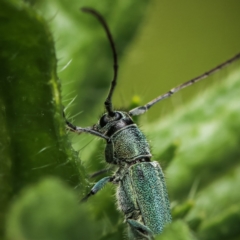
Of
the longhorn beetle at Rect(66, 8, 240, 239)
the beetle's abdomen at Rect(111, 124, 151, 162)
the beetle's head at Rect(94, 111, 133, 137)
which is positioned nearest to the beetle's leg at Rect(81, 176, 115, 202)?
the longhorn beetle at Rect(66, 8, 240, 239)

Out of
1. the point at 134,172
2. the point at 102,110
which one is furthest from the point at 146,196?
the point at 102,110

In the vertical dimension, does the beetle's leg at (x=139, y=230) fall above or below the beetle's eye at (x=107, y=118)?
below

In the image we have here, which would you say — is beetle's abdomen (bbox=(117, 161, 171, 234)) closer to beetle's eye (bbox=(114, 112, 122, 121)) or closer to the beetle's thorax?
the beetle's thorax

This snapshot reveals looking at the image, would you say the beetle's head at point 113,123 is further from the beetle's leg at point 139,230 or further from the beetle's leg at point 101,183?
the beetle's leg at point 139,230

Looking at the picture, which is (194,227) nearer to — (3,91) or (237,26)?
(3,91)

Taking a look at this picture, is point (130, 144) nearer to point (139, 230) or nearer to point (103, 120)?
point (103, 120)

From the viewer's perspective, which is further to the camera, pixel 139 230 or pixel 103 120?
pixel 103 120

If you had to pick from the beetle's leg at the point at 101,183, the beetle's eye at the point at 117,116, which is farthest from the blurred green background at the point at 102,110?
the beetle's eye at the point at 117,116

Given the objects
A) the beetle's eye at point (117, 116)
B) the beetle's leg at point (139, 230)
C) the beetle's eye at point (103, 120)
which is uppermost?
the beetle's eye at point (117, 116)
